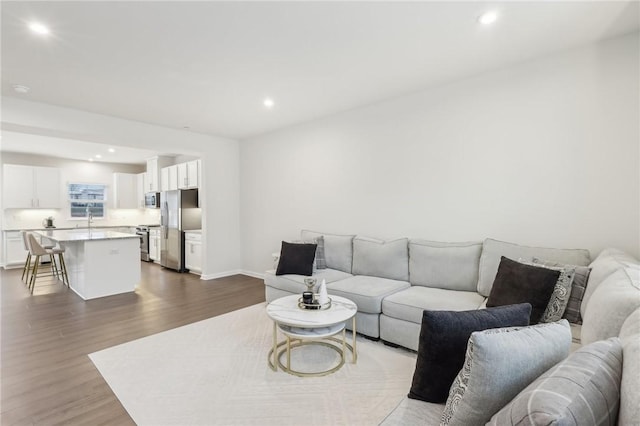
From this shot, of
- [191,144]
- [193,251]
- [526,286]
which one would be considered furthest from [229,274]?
[526,286]

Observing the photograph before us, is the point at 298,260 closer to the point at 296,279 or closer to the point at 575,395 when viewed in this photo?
the point at 296,279

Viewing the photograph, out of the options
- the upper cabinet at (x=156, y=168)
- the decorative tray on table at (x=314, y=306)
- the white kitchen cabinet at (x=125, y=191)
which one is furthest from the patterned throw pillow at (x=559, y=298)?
the white kitchen cabinet at (x=125, y=191)

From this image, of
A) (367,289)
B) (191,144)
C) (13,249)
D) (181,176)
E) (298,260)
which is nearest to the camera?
(367,289)

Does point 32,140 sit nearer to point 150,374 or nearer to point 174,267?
point 174,267

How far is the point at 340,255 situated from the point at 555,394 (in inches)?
131

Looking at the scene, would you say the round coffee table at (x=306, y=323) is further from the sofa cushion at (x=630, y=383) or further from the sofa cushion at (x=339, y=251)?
the sofa cushion at (x=630, y=383)

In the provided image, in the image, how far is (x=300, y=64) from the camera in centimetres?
293

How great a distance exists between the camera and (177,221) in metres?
6.26

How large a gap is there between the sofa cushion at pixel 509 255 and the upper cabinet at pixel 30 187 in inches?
366

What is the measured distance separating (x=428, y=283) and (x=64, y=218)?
8876 mm

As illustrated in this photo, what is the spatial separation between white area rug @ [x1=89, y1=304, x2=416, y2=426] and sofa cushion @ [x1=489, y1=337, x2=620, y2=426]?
4.50 ft

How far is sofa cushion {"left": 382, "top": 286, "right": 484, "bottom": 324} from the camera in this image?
8.61 feet

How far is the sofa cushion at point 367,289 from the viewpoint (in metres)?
2.93

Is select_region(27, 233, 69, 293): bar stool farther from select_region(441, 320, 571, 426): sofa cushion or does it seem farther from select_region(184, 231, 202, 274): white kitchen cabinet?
select_region(441, 320, 571, 426): sofa cushion
